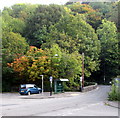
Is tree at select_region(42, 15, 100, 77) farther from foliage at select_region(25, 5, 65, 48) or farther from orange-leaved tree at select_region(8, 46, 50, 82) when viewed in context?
orange-leaved tree at select_region(8, 46, 50, 82)

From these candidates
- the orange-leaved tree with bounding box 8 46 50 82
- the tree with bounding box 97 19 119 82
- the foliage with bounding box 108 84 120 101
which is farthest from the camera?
the tree with bounding box 97 19 119 82

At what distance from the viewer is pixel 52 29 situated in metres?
55.2

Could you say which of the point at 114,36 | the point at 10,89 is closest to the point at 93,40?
the point at 114,36

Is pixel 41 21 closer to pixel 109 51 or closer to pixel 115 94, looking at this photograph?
pixel 109 51

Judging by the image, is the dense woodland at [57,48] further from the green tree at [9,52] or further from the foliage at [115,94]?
the foliage at [115,94]

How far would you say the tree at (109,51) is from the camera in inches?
2382

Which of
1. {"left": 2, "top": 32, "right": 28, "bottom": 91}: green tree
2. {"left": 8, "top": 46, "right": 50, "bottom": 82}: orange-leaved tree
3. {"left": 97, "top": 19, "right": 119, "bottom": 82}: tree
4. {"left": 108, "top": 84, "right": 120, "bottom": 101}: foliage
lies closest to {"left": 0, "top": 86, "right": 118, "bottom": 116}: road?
{"left": 108, "top": 84, "right": 120, "bottom": 101}: foliage

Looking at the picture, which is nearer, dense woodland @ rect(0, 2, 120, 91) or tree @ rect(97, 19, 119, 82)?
dense woodland @ rect(0, 2, 120, 91)

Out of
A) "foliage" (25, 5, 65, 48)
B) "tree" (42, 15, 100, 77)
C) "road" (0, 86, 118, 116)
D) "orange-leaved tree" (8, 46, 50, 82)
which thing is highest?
"foliage" (25, 5, 65, 48)

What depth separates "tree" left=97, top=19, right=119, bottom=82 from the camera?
60.5 meters

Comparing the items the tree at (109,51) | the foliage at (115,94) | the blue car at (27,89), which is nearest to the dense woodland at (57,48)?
the tree at (109,51)

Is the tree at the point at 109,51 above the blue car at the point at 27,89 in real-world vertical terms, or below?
above

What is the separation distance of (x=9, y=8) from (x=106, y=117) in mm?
79966

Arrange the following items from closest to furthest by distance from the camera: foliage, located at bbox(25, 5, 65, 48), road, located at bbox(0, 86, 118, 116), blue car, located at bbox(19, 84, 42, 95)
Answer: road, located at bbox(0, 86, 118, 116) < blue car, located at bbox(19, 84, 42, 95) < foliage, located at bbox(25, 5, 65, 48)
